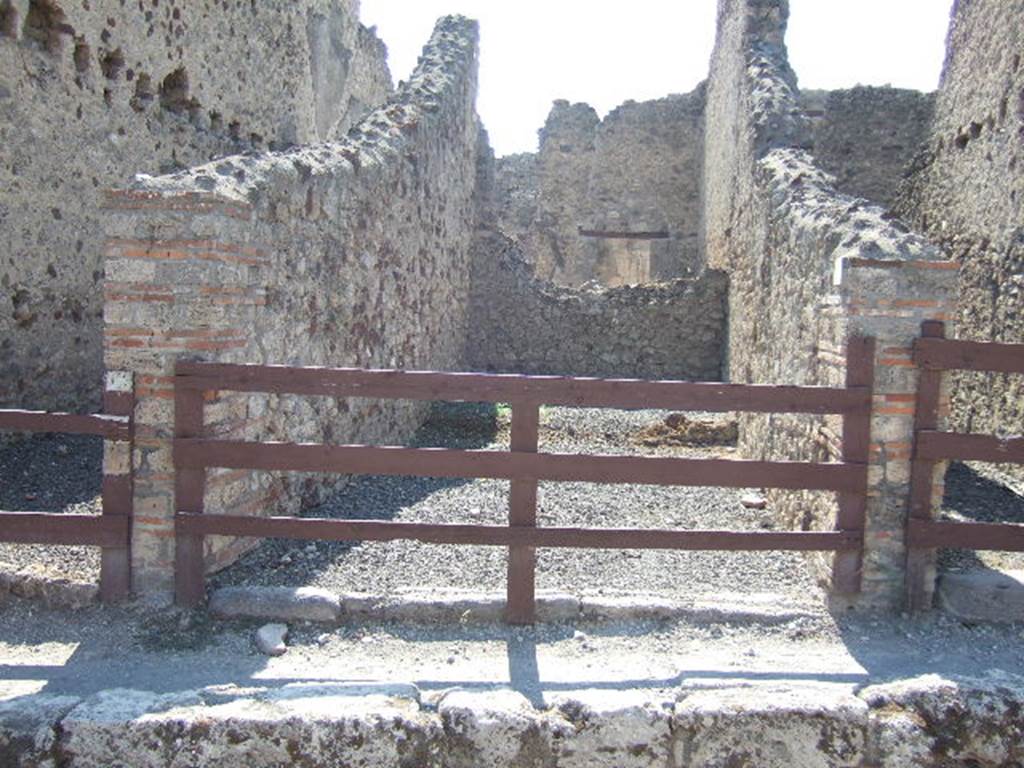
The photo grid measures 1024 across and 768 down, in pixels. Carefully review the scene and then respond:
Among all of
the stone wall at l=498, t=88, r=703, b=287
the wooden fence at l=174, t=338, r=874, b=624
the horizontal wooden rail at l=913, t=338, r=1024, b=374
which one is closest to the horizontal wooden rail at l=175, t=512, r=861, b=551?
the wooden fence at l=174, t=338, r=874, b=624

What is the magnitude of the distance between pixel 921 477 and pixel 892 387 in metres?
0.46

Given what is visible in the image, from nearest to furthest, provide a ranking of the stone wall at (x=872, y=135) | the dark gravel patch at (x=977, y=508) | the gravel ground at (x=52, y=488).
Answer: the gravel ground at (x=52, y=488) → the dark gravel patch at (x=977, y=508) → the stone wall at (x=872, y=135)

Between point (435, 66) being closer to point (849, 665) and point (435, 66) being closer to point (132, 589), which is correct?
point (132, 589)

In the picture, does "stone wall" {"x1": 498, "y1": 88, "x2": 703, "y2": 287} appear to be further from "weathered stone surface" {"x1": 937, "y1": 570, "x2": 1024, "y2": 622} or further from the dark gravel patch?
"weathered stone surface" {"x1": 937, "y1": 570, "x2": 1024, "y2": 622}

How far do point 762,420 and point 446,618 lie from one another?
3697 millimetres

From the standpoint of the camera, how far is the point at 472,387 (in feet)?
14.2

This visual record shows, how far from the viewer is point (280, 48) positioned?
10.9 m

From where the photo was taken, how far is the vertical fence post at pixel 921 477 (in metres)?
4.49

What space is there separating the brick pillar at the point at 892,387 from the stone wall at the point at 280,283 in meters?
3.20

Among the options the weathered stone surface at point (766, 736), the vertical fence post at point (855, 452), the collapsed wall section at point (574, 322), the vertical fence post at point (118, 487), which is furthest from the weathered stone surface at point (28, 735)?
the collapsed wall section at point (574, 322)

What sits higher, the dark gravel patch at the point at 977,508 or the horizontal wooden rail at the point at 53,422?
the horizontal wooden rail at the point at 53,422

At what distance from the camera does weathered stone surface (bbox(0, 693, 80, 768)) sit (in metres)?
3.32

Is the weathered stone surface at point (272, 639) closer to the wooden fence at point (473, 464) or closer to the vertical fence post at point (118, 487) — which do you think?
the wooden fence at point (473, 464)

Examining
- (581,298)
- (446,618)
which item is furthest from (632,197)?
(446,618)
